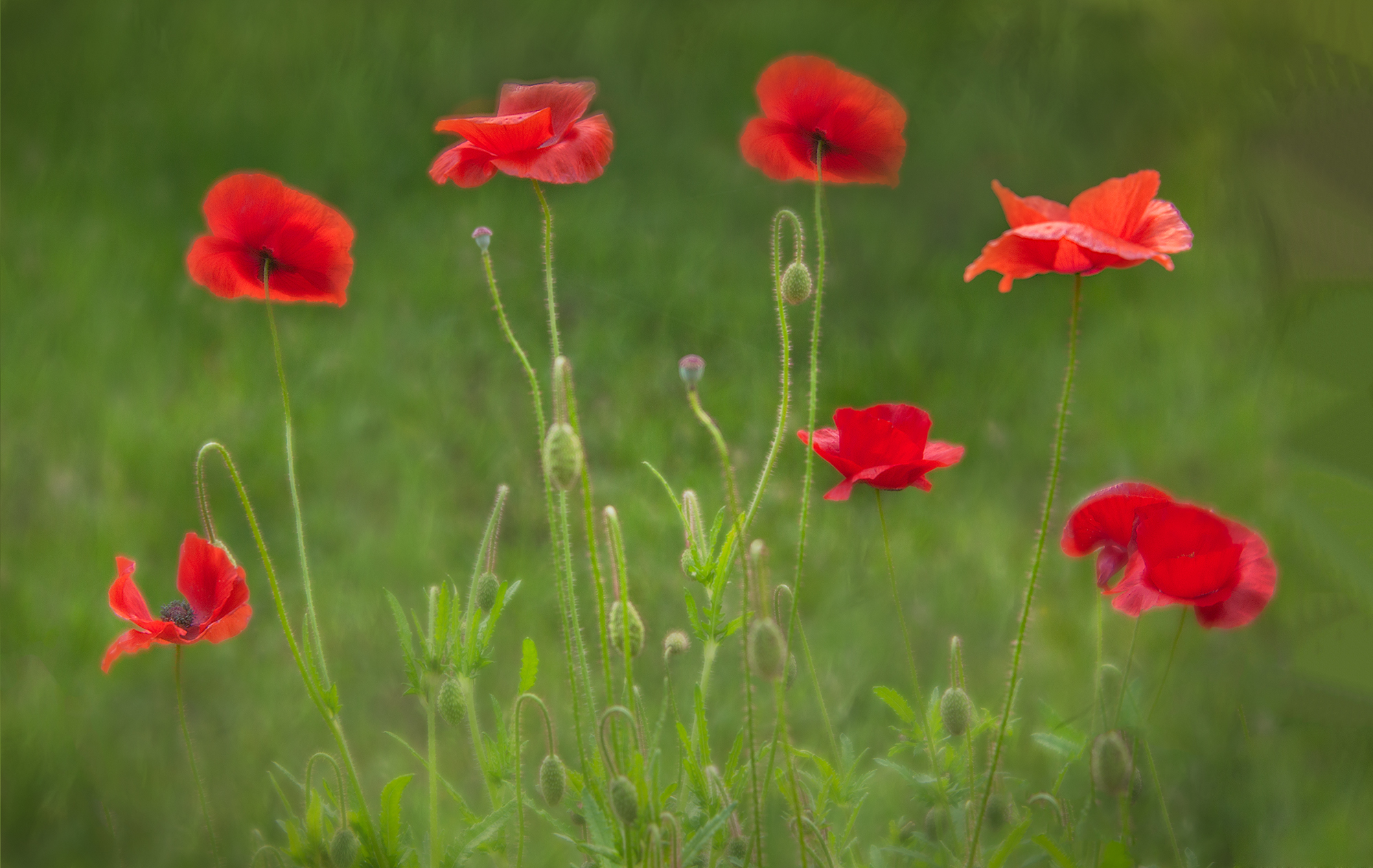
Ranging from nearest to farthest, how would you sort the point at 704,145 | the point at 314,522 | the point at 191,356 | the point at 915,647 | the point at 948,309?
the point at 915,647, the point at 314,522, the point at 191,356, the point at 948,309, the point at 704,145

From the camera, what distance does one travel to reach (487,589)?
868 millimetres

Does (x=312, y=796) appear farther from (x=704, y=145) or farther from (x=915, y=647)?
(x=704, y=145)

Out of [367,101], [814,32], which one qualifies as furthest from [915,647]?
[367,101]

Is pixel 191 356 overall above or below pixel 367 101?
below

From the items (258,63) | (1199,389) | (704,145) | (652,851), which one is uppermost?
(258,63)

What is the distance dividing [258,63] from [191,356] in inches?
31.1

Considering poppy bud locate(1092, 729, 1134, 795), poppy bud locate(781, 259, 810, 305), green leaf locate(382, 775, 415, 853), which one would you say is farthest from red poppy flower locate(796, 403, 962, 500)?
green leaf locate(382, 775, 415, 853)

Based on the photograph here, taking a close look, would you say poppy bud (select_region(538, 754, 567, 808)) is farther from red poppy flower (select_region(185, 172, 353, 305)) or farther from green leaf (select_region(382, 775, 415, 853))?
red poppy flower (select_region(185, 172, 353, 305))

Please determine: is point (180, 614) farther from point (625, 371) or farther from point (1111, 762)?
point (625, 371)

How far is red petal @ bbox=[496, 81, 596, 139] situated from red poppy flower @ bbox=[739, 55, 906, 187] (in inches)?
4.8

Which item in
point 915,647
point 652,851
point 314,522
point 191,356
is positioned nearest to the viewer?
point 652,851

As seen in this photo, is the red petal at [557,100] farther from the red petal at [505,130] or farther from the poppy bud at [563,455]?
the poppy bud at [563,455]

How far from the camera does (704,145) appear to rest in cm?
243

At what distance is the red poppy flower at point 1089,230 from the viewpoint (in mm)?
747
